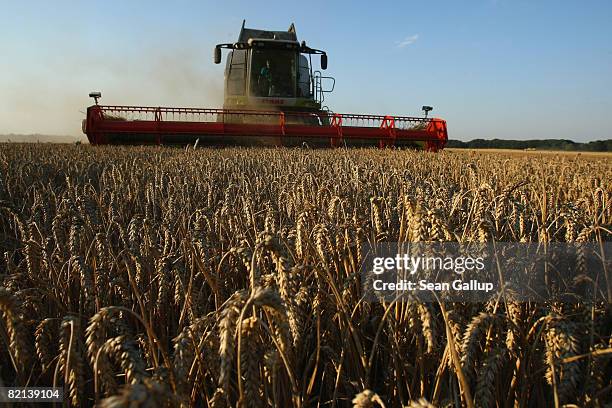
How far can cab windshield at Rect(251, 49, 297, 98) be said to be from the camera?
12.3 metres

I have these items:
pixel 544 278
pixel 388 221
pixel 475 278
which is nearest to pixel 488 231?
pixel 475 278

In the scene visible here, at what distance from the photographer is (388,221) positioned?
6.89 feet

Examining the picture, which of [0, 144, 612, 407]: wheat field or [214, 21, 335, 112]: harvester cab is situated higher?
[214, 21, 335, 112]: harvester cab

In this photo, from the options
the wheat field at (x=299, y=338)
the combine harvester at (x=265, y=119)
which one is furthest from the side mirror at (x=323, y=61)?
the wheat field at (x=299, y=338)

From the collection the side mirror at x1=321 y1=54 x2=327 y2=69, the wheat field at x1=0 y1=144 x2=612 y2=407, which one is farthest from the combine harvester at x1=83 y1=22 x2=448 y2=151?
the wheat field at x1=0 y1=144 x2=612 y2=407

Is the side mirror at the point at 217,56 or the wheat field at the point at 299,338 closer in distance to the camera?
the wheat field at the point at 299,338

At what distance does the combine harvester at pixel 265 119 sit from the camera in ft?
34.9

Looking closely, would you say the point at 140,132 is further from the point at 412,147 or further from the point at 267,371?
the point at 267,371

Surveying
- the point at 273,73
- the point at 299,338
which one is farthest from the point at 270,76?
the point at 299,338

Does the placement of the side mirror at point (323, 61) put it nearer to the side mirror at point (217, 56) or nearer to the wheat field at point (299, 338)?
the side mirror at point (217, 56)

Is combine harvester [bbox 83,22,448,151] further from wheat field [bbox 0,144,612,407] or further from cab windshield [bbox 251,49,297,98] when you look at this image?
wheat field [bbox 0,144,612,407]

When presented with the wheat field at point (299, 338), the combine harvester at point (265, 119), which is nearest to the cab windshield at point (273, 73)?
the combine harvester at point (265, 119)

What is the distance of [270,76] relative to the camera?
1247 centimetres

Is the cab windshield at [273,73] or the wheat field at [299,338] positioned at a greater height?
the cab windshield at [273,73]
